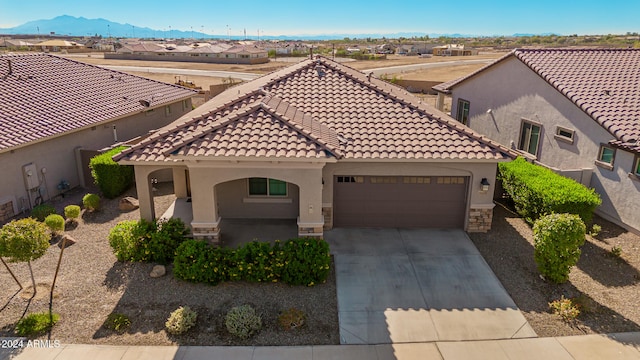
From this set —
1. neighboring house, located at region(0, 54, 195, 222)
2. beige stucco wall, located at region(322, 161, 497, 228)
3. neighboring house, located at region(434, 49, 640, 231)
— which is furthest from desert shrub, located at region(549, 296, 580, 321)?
neighboring house, located at region(0, 54, 195, 222)

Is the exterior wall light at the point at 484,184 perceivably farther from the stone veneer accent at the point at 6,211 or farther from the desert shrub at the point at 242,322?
the stone veneer accent at the point at 6,211

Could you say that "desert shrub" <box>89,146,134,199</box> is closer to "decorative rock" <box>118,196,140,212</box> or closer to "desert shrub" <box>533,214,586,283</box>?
"decorative rock" <box>118,196,140,212</box>

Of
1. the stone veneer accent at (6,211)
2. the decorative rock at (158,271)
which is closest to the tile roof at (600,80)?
the decorative rock at (158,271)

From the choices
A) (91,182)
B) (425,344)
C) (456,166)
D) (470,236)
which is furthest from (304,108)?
(91,182)

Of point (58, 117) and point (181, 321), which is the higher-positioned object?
point (58, 117)

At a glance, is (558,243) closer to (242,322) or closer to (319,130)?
(319,130)

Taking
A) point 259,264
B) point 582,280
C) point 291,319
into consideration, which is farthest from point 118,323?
point 582,280

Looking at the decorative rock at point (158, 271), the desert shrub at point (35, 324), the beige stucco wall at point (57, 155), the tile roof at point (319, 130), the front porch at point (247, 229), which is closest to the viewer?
the desert shrub at point (35, 324)
